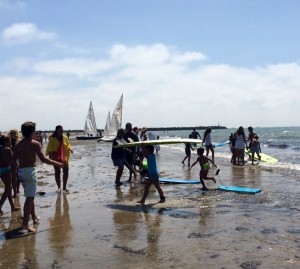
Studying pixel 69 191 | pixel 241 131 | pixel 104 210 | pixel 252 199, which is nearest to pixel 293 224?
pixel 252 199

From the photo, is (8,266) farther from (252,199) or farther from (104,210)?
(252,199)

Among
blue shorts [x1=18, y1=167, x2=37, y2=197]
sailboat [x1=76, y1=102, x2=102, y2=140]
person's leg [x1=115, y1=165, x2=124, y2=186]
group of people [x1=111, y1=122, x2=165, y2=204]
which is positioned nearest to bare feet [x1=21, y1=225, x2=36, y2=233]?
blue shorts [x1=18, y1=167, x2=37, y2=197]

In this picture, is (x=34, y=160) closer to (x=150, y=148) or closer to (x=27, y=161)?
(x=27, y=161)

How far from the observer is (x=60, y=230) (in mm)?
5906

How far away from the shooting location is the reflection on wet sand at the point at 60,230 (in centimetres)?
499

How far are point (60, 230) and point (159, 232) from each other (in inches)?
61.4

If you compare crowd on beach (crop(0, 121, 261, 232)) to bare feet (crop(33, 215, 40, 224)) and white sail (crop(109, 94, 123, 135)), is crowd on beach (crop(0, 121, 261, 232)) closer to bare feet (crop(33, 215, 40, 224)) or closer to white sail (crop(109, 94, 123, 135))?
bare feet (crop(33, 215, 40, 224))

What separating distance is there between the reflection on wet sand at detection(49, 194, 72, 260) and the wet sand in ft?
0.04

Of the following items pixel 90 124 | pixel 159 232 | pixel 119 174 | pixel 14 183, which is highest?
pixel 90 124

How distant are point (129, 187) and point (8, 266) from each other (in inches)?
242

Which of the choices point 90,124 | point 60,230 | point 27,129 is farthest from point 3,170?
point 90,124

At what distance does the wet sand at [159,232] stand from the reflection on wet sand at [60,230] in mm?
13

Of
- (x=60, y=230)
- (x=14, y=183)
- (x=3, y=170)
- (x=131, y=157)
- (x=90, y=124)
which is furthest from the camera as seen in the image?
(x=90, y=124)

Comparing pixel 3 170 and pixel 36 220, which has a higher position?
pixel 3 170
